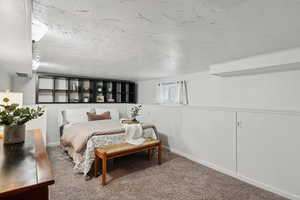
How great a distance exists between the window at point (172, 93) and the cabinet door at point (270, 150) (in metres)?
1.59

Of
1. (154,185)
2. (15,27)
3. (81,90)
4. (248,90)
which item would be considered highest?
(15,27)

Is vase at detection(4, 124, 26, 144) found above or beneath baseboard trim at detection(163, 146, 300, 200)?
above

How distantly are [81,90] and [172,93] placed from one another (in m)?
2.79

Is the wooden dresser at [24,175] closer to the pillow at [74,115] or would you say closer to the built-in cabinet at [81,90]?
the pillow at [74,115]

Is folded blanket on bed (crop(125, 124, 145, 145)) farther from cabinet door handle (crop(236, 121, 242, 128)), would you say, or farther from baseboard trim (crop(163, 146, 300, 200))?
cabinet door handle (crop(236, 121, 242, 128))

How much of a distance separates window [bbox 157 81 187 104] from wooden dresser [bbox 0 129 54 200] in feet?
10.6

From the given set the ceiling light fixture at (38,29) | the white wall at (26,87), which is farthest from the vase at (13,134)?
the white wall at (26,87)

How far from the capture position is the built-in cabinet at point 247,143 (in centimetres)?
206

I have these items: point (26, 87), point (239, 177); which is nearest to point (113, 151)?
point (239, 177)

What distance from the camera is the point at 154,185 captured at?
2328 mm

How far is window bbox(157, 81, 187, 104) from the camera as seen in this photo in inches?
155

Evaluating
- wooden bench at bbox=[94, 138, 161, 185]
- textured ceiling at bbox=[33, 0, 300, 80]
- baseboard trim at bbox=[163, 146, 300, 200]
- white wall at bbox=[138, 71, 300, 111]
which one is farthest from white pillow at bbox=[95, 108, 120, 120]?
textured ceiling at bbox=[33, 0, 300, 80]

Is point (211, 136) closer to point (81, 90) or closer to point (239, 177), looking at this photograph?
point (239, 177)

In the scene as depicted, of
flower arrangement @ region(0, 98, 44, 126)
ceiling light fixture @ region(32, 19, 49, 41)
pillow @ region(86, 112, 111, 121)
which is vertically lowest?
pillow @ region(86, 112, 111, 121)
